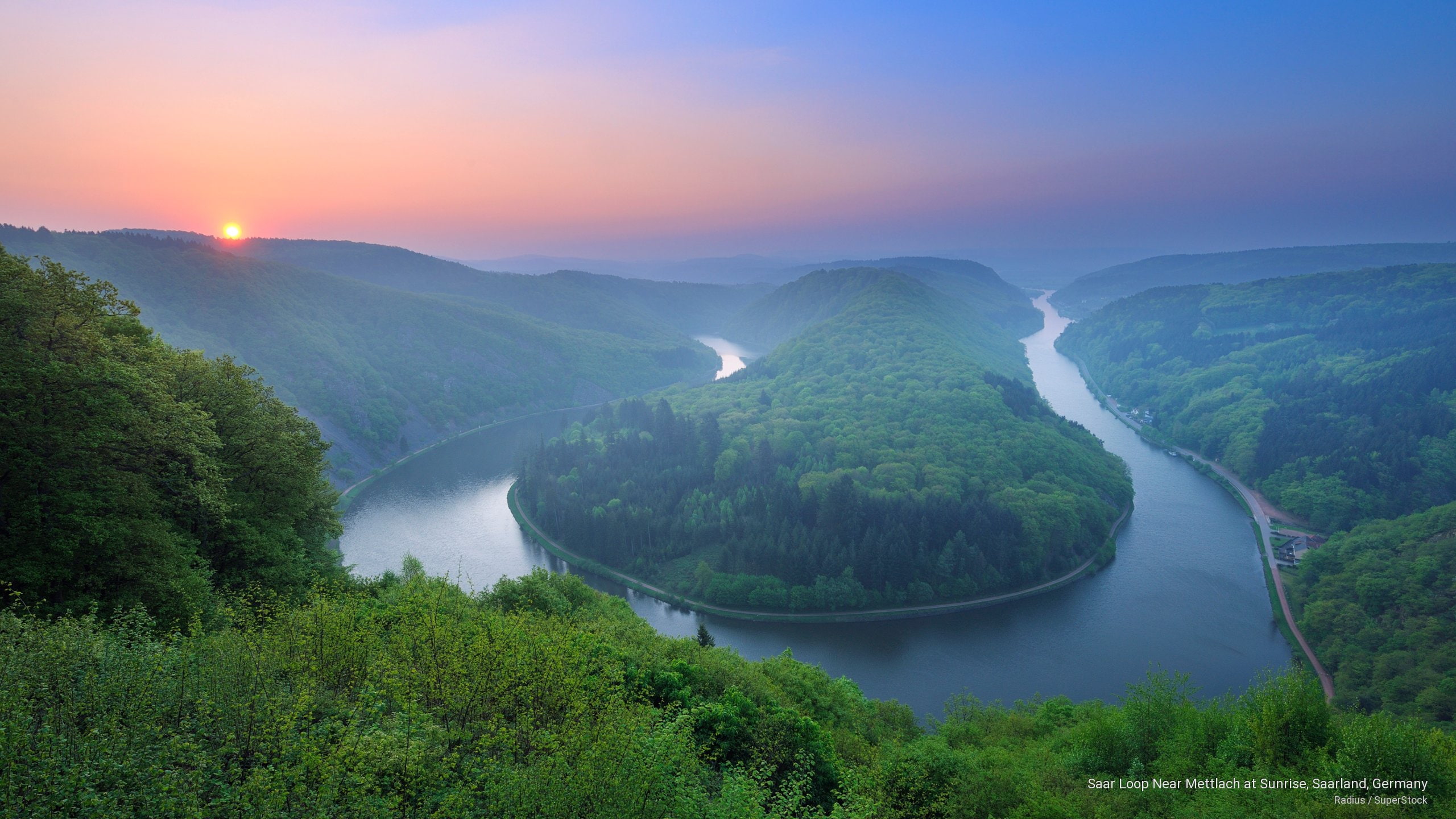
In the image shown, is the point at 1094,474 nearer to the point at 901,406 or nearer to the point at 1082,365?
the point at 901,406

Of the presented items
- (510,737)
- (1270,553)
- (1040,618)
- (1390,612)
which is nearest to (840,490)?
(1040,618)

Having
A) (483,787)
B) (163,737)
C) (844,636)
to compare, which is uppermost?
(163,737)

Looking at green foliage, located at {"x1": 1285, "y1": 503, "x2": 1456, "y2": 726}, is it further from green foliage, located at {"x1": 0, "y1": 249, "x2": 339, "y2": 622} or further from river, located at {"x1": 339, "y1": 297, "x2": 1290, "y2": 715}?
green foliage, located at {"x1": 0, "y1": 249, "x2": 339, "y2": 622}

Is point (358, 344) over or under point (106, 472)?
over

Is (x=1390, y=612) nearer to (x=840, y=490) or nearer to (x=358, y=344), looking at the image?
(x=840, y=490)

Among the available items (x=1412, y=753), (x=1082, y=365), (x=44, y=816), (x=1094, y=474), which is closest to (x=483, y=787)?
(x=44, y=816)

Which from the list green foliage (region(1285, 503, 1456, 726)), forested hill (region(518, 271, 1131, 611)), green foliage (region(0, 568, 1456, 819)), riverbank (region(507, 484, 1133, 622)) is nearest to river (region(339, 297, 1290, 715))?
riverbank (region(507, 484, 1133, 622))
